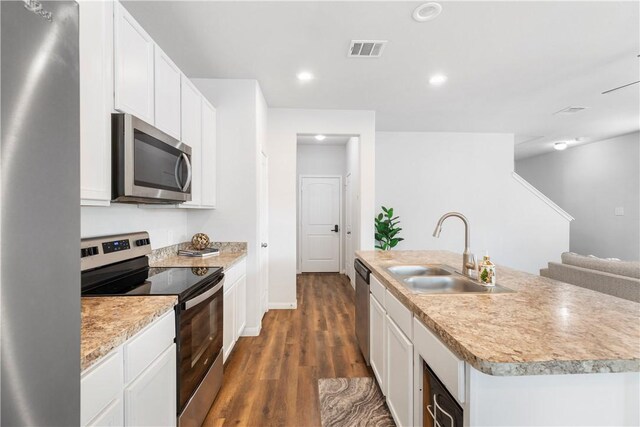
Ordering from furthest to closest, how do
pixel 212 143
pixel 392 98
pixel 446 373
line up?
pixel 392 98 → pixel 212 143 → pixel 446 373

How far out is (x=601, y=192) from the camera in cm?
572

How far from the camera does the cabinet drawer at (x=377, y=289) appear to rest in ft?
6.06

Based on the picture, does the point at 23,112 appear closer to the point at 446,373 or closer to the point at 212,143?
the point at 446,373

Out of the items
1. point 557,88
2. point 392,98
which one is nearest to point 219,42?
point 392,98

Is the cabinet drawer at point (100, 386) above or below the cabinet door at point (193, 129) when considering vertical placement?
below

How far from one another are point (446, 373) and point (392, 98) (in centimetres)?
328


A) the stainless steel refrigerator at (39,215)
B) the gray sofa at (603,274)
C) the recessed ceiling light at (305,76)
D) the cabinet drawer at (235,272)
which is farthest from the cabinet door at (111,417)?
the gray sofa at (603,274)

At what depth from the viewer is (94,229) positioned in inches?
68.7

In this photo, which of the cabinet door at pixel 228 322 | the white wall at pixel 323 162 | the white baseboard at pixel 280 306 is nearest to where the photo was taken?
the cabinet door at pixel 228 322

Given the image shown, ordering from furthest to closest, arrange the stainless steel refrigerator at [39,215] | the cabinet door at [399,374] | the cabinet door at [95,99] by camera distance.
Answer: the cabinet door at [399,374] < the cabinet door at [95,99] < the stainless steel refrigerator at [39,215]

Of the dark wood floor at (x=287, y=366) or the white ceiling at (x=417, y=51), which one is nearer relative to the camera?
the dark wood floor at (x=287, y=366)

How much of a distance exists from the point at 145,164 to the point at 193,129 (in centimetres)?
93

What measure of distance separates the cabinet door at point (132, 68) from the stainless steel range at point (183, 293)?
2.50ft

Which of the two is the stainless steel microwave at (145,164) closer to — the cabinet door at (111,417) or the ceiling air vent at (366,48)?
the cabinet door at (111,417)
